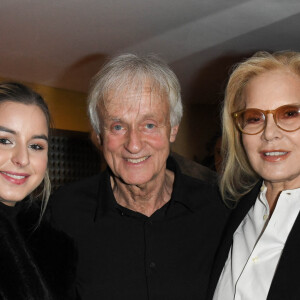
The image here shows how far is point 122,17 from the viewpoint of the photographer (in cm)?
453

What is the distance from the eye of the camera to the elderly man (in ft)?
6.58

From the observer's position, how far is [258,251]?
1679 millimetres

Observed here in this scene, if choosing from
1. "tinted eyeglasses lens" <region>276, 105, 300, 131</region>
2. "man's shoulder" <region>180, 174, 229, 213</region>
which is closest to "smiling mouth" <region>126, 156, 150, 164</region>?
"man's shoulder" <region>180, 174, 229, 213</region>

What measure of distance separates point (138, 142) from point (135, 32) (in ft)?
10.2

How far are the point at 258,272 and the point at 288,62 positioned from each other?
767 mm

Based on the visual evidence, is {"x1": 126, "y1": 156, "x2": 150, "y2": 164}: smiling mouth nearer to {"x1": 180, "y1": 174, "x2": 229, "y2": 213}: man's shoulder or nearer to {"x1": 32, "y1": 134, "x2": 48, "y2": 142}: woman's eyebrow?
{"x1": 180, "y1": 174, "x2": 229, "y2": 213}: man's shoulder

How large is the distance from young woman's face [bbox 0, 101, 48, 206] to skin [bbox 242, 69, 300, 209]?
31.8 inches

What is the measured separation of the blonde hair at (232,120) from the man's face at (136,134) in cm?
28

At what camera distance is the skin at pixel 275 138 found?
1.71m

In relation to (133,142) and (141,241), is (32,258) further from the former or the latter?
(133,142)

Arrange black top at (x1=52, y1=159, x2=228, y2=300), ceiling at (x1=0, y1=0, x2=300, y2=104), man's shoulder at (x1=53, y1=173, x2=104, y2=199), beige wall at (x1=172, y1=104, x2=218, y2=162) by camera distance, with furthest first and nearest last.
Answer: beige wall at (x1=172, y1=104, x2=218, y2=162) < ceiling at (x1=0, y1=0, x2=300, y2=104) < man's shoulder at (x1=53, y1=173, x2=104, y2=199) < black top at (x1=52, y1=159, x2=228, y2=300)

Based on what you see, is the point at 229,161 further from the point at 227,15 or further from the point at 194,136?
the point at 194,136

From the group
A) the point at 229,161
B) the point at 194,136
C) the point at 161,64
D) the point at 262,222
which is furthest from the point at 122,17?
the point at 194,136

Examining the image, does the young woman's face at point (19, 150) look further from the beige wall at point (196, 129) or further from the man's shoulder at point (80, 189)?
the beige wall at point (196, 129)
